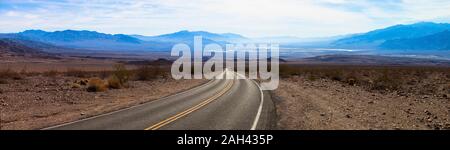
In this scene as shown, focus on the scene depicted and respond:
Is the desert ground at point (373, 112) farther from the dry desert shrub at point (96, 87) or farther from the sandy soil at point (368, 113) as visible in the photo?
the dry desert shrub at point (96, 87)

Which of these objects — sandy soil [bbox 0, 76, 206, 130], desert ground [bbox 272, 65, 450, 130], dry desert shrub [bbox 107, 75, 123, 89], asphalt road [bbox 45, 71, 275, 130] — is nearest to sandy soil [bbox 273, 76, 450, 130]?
desert ground [bbox 272, 65, 450, 130]

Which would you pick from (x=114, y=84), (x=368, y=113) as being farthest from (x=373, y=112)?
(x=114, y=84)

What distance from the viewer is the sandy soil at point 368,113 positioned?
16203mm

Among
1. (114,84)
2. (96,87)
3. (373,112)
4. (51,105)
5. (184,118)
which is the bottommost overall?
(114,84)

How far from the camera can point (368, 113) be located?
19.8 metres

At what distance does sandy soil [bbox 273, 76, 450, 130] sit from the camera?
16.2 meters

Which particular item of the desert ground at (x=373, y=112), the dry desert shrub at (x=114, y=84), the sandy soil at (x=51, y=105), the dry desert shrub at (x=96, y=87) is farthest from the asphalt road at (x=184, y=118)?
the dry desert shrub at (x=114, y=84)

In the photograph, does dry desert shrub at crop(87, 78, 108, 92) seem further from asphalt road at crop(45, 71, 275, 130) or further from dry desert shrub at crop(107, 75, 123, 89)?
asphalt road at crop(45, 71, 275, 130)

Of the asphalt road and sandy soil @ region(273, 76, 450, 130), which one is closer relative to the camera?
the asphalt road

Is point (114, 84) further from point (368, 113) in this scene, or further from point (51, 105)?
point (368, 113)
